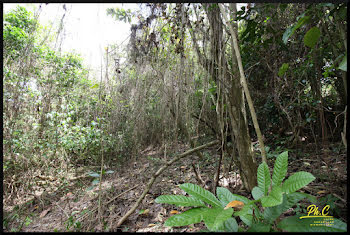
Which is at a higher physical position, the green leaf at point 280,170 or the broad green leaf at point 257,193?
the green leaf at point 280,170

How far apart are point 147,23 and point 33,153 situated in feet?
7.91

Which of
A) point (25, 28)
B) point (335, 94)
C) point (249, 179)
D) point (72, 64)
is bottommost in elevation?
point (249, 179)

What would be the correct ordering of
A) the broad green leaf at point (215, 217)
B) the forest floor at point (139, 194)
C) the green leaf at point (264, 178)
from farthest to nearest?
1. the forest floor at point (139, 194)
2. the green leaf at point (264, 178)
3. the broad green leaf at point (215, 217)

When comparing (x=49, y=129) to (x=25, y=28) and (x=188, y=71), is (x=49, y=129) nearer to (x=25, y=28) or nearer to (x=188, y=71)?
(x=25, y=28)

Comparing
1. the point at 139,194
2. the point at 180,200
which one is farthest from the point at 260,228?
the point at 139,194

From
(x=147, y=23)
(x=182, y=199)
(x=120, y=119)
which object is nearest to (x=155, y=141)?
(x=120, y=119)

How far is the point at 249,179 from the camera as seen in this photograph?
1.40 m

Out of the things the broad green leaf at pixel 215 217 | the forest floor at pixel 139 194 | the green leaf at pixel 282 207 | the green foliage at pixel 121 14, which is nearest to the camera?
the broad green leaf at pixel 215 217

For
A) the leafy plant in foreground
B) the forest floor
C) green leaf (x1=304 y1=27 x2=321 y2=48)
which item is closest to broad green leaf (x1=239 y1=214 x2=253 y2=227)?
the leafy plant in foreground

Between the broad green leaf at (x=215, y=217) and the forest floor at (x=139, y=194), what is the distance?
61 centimetres

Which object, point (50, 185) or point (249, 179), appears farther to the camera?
point (50, 185)

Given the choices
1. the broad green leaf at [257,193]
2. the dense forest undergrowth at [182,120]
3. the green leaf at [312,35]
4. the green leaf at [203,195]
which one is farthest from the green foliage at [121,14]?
the broad green leaf at [257,193]

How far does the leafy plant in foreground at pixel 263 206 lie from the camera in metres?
0.65

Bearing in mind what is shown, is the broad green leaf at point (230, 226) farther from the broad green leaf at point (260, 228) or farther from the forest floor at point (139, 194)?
the forest floor at point (139, 194)
